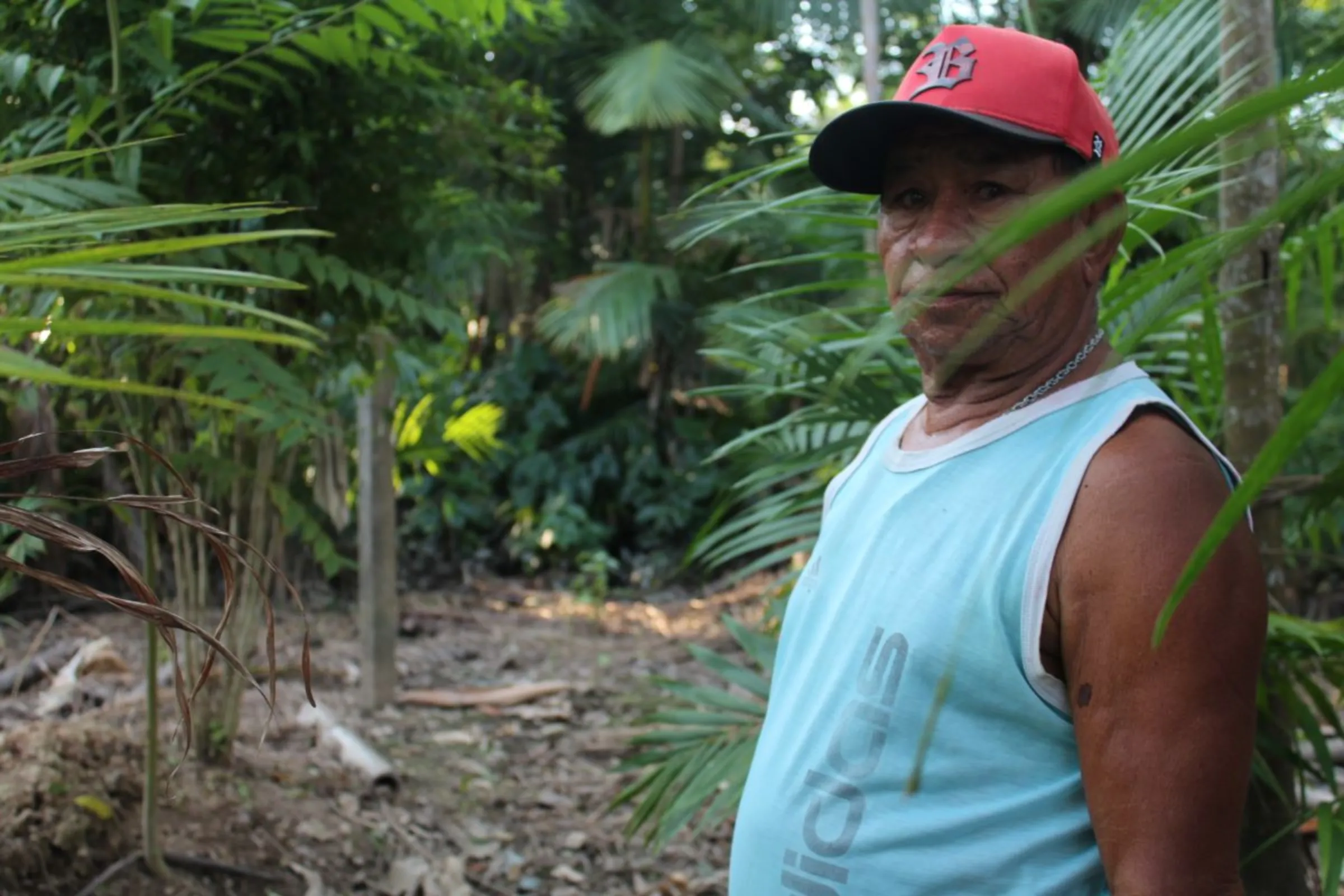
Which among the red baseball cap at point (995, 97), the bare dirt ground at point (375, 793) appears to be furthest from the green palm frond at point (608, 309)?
the red baseball cap at point (995, 97)

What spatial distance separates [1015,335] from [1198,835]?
491 mm

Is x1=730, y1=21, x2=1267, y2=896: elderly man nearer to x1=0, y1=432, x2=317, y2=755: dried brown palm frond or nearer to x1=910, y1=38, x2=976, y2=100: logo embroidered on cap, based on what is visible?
x1=910, y1=38, x2=976, y2=100: logo embroidered on cap

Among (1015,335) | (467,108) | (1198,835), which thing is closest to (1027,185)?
(1015,335)

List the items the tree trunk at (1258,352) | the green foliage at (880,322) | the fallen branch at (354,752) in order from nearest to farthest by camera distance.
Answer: the green foliage at (880,322)
the tree trunk at (1258,352)
the fallen branch at (354,752)

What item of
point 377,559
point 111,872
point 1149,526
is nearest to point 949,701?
point 1149,526

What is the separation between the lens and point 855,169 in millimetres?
1404

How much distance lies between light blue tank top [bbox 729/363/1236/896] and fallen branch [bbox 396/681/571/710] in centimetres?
364

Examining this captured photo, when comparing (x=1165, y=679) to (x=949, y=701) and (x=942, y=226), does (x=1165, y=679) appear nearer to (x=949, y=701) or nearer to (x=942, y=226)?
(x=949, y=701)

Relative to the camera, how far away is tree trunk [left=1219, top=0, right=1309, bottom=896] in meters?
1.67

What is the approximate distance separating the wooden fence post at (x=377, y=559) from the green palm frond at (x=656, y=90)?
8.94 ft

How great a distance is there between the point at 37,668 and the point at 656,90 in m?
4.19

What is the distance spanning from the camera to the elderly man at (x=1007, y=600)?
0.99 metres

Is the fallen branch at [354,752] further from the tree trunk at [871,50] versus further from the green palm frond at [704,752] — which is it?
the tree trunk at [871,50]

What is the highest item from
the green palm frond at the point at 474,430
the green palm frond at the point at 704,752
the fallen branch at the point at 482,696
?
the green palm frond at the point at 704,752
